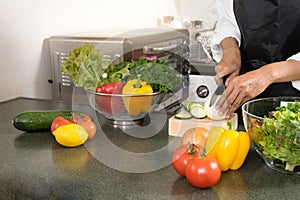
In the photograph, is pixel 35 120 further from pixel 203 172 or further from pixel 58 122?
pixel 203 172

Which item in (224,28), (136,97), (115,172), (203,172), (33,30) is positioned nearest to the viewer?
(203,172)

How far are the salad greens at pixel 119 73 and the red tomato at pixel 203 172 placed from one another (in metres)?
0.40

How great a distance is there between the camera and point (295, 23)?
1.12 m

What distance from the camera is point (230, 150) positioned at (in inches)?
32.8

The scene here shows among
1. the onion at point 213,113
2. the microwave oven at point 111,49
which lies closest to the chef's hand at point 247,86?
the onion at point 213,113

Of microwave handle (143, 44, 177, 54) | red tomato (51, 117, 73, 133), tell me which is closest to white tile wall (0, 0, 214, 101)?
microwave handle (143, 44, 177, 54)

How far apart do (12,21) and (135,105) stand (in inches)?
22.1

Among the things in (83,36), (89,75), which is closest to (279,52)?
(89,75)

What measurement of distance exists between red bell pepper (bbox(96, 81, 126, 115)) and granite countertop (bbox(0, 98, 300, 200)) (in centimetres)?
5

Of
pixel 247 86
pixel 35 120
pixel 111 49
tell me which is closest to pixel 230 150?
pixel 247 86

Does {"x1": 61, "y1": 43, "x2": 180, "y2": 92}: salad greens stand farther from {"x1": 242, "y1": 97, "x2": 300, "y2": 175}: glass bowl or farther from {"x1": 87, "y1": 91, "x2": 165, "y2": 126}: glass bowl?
{"x1": 242, "y1": 97, "x2": 300, "y2": 175}: glass bowl

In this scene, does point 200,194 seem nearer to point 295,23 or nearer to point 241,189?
point 241,189

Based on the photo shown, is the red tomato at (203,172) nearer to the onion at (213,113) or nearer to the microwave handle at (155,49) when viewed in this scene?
the onion at (213,113)

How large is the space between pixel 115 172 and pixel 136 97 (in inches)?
11.1
